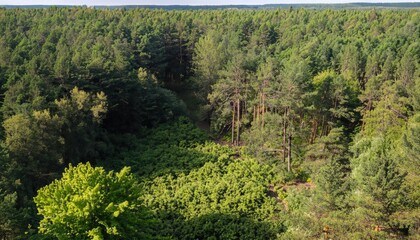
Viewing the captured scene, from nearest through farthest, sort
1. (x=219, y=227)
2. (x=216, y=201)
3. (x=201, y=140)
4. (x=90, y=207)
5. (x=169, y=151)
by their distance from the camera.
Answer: (x=90, y=207)
(x=219, y=227)
(x=216, y=201)
(x=169, y=151)
(x=201, y=140)

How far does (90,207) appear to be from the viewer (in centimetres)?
1697

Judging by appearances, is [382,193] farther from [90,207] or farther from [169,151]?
[169,151]

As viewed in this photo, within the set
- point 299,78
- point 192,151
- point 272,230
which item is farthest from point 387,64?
point 272,230

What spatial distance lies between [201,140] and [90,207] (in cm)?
2833

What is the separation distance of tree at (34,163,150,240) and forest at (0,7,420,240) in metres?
0.07

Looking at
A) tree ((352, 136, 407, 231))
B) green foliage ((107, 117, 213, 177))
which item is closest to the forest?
tree ((352, 136, 407, 231))

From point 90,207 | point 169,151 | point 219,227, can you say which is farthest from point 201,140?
point 90,207

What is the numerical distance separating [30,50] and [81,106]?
15.7 meters

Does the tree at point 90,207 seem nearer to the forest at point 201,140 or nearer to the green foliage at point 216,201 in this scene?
the forest at point 201,140

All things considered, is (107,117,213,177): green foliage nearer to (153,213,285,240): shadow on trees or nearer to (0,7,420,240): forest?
(0,7,420,240): forest

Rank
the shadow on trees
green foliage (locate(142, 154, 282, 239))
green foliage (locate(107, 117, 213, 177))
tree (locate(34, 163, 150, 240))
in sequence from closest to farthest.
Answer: tree (locate(34, 163, 150, 240)) → the shadow on trees → green foliage (locate(142, 154, 282, 239)) → green foliage (locate(107, 117, 213, 177))

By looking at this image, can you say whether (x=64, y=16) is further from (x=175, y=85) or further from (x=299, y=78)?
(x=299, y=78)

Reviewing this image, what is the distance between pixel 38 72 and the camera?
121 ft

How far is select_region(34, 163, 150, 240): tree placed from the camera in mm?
16828
